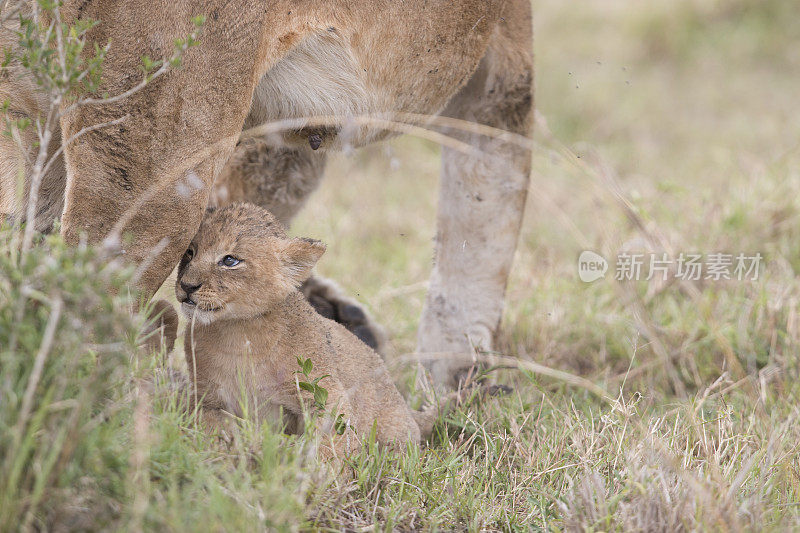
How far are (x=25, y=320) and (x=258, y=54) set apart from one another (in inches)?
41.4

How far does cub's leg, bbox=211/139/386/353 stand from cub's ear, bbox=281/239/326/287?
0.79 m

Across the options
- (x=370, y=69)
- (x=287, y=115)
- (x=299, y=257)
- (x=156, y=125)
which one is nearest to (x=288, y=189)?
(x=287, y=115)

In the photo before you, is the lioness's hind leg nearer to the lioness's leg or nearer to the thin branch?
the lioness's leg

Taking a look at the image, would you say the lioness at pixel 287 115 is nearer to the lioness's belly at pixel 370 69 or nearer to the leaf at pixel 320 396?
the lioness's belly at pixel 370 69

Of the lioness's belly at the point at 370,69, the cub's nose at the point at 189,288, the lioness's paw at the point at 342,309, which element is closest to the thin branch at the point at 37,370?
the cub's nose at the point at 189,288

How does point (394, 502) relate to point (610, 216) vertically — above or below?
below

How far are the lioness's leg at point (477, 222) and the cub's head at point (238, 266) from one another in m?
1.23

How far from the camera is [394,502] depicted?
2.41m

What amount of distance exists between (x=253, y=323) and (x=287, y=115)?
2.34 feet

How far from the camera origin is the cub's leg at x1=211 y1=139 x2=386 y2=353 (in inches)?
139

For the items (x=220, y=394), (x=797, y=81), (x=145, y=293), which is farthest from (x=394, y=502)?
(x=797, y=81)

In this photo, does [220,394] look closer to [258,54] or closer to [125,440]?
[125,440]

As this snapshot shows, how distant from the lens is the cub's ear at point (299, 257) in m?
2.67

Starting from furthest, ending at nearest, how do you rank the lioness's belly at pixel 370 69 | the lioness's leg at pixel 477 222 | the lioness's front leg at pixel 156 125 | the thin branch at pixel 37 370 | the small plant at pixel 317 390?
the lioness's leg at pixel 477 222 < the lioness's belly at pixel 370 69 < the small plant at pixel 317 390 < the lioness's front leg at pixel 156 125 < the thin branch at pixel 37 370
